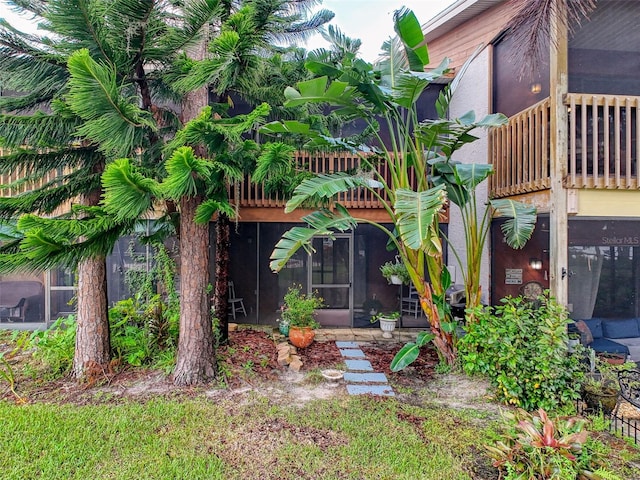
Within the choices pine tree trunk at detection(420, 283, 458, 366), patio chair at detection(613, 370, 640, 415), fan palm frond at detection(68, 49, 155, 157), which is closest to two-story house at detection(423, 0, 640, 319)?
patio chair at detection(613, 370, 640, 415)

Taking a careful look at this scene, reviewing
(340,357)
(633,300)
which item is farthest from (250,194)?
(633,300)

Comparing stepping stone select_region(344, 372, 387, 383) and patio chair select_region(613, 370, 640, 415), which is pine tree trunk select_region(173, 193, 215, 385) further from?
patio chair select_region(613, 370, 640, 415)

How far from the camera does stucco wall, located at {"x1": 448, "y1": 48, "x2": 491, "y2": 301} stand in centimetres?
719

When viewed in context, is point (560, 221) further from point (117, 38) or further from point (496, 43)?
point (117, 38)

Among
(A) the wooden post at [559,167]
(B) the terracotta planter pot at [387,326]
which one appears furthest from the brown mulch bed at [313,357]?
(A) the wooden post at [559,167]

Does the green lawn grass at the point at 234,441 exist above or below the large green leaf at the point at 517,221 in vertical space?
below

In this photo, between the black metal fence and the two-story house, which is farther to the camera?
the two-story house

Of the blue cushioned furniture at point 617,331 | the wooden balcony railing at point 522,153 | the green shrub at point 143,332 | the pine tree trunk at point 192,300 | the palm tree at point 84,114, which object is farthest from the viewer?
the blue cushioned furniture at point 617,331

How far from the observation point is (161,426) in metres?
3.78

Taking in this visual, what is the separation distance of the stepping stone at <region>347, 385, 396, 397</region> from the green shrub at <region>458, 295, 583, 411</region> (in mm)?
1054

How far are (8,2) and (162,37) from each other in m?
1.88

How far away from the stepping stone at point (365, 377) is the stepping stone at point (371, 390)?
176mm

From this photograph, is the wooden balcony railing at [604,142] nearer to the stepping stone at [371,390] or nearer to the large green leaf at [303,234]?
the large green leaf at [303,234]

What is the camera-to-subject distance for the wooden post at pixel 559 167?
4.85 meters
